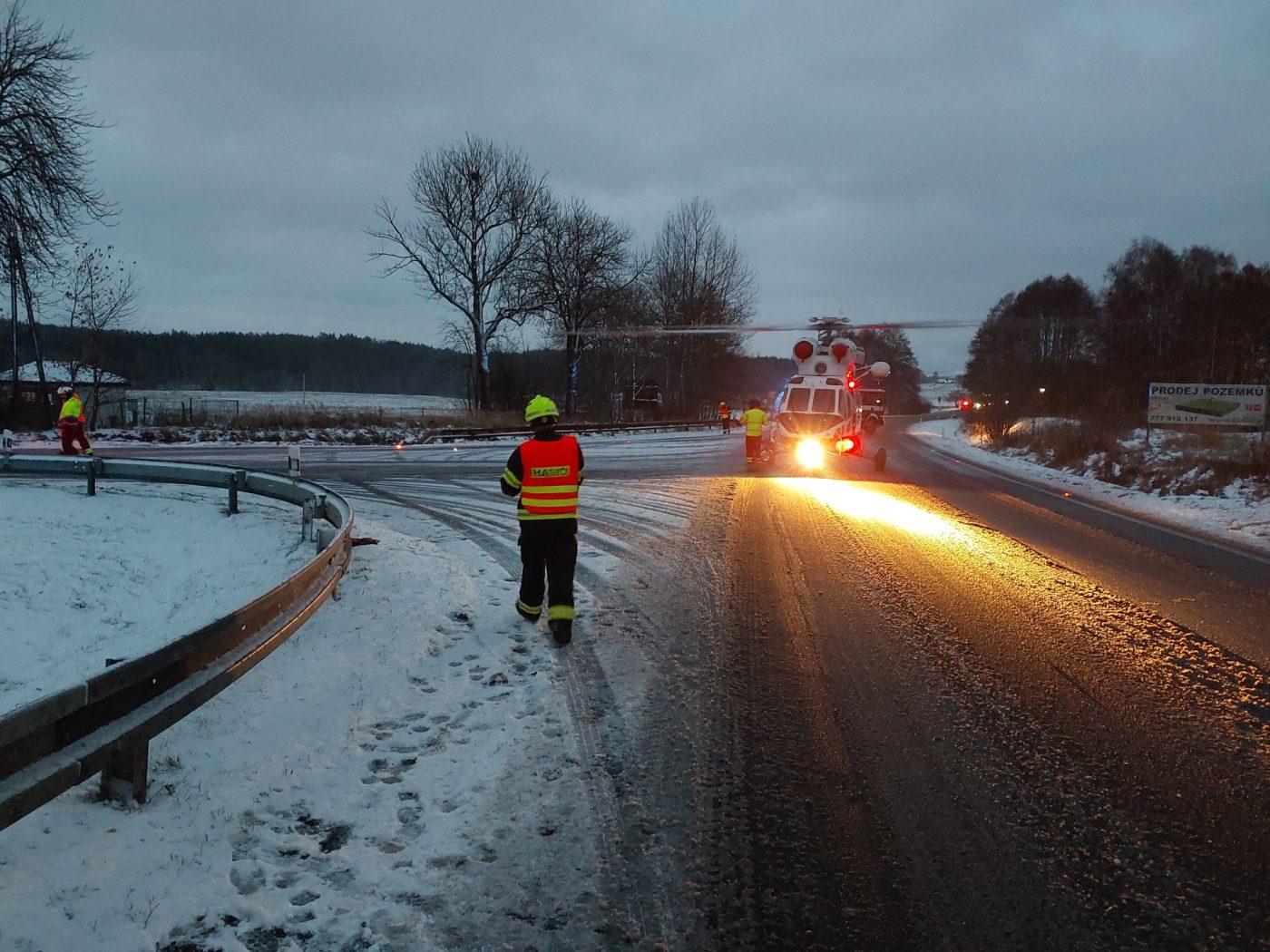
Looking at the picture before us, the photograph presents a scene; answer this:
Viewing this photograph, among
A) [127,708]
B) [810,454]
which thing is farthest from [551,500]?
[810,454]

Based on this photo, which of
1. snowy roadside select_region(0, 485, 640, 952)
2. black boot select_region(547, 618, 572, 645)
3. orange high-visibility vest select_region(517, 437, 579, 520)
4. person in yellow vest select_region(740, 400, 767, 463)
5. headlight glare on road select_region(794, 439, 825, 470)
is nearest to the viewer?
snowy roadside select_region(0, 485, 640, 952)

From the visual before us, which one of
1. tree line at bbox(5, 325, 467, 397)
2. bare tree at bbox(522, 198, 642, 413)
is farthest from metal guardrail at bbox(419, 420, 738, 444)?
tree line at bbox(5, 325, 467, 397)

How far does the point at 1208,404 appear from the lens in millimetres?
21188

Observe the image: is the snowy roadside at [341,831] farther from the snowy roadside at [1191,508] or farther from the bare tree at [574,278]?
the bare tree at [574,278]

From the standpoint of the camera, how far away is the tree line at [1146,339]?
37.9m

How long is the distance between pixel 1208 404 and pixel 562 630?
→ 2222cm

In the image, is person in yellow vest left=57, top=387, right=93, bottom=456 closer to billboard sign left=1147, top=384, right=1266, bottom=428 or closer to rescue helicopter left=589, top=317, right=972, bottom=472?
rescue helicopter left=589, top=317, right=972, bottom=472

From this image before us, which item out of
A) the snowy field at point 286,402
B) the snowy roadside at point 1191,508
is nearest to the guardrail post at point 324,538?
the snowy roadside at point 1191,508

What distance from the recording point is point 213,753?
3.94 m

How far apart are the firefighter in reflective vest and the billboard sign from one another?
21.6m

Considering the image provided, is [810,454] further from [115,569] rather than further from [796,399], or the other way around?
[115,569]

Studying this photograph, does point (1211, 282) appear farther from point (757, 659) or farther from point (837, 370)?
point (757, 659)

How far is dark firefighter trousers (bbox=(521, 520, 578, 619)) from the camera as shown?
234 inches

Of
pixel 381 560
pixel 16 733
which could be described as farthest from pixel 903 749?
pixel 381 560
